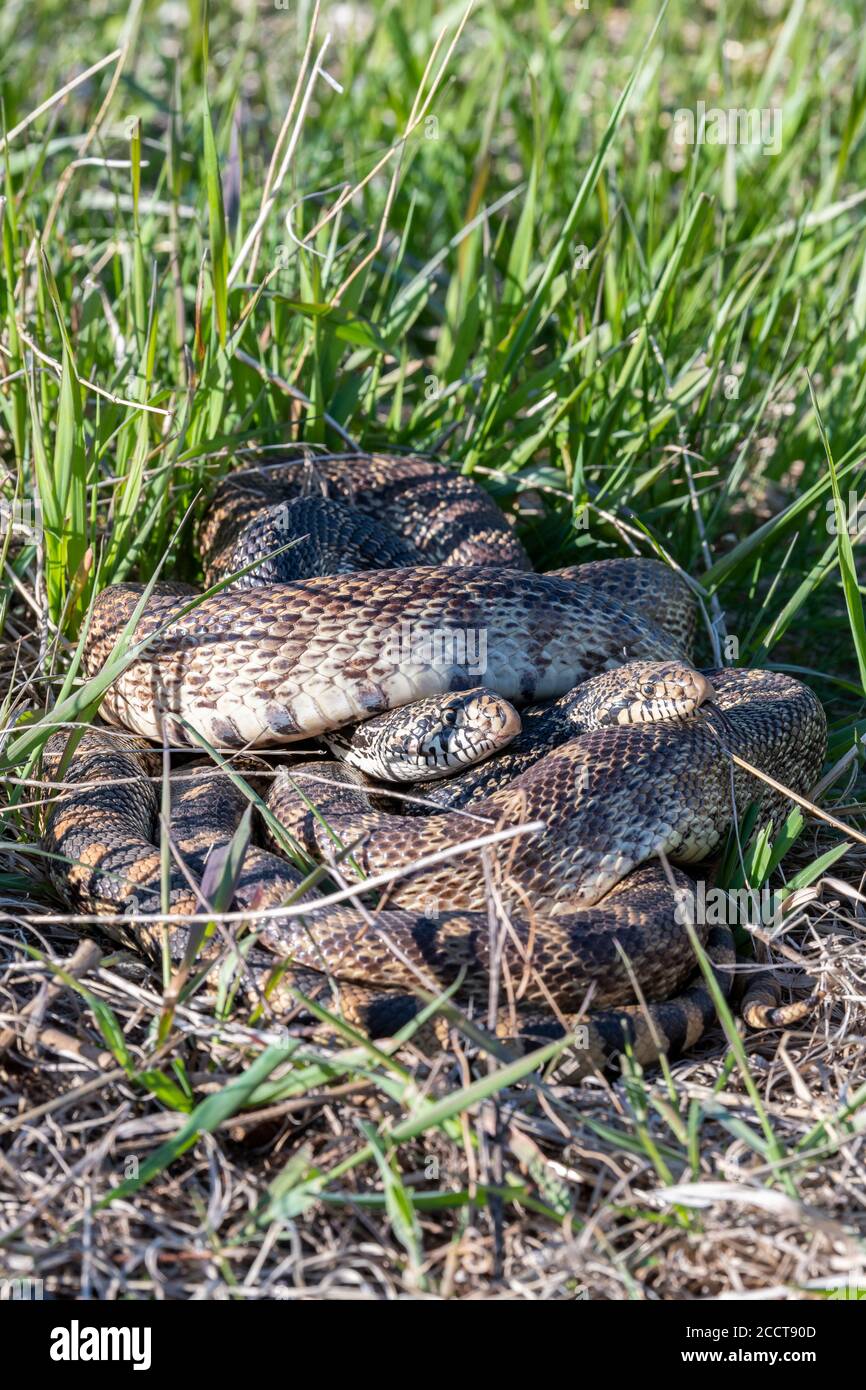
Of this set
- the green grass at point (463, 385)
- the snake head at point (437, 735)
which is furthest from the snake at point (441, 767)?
the green grass at point (463, 385)

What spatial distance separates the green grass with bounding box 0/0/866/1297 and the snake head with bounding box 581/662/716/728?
0.55 meters

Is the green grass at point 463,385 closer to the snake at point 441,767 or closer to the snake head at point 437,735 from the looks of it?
the snake at point 441,767

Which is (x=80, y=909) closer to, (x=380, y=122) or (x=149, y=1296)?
(x=149, y=1296)

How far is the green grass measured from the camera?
319cm

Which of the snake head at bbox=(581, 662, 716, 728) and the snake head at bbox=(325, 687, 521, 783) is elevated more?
the snake head at bbox=(581, 662, 716, 728)

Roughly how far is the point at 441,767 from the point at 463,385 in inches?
92.0

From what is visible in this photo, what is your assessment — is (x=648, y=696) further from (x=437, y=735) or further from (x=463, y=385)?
(x=463, y=385)

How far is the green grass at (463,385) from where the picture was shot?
3.19m

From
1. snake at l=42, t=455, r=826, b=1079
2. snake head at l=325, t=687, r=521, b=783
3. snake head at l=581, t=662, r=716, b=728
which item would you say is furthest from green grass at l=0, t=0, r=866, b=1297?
snake head at l=325, t=687, r=521, b=783

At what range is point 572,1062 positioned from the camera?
11.5ft

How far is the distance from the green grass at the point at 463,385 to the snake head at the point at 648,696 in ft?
1.80

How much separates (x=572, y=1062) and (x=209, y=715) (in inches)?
71.8

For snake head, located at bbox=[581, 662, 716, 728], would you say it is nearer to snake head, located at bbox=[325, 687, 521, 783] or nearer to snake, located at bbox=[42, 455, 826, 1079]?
snake, located at bbox=[42, 455, 826, 1079]

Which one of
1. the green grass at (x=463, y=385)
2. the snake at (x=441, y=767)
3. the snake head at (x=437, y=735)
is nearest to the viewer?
the green grass at (x=463, y=385)
